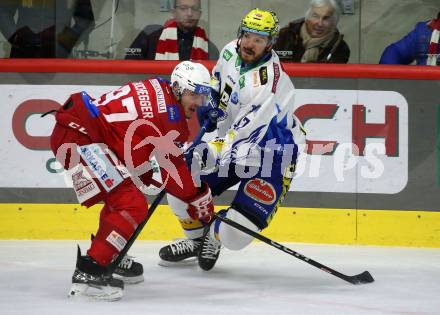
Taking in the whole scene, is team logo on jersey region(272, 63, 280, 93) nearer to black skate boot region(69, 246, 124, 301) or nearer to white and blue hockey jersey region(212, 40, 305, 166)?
white and blue hockey jersey region(212, 40, 305, 166)

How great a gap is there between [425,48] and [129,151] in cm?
253

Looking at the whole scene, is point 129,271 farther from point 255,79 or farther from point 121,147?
point 255,79

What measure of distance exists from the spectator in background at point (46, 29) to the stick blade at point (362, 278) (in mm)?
2374

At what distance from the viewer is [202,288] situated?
4.51 metres

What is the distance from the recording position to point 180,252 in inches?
199

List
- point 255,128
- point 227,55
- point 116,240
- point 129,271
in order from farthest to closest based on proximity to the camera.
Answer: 1. point 227,55
2. point 255,128
3. point 129,271
4. point 116,240

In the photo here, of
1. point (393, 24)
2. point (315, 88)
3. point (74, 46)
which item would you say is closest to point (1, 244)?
point (74, 46)

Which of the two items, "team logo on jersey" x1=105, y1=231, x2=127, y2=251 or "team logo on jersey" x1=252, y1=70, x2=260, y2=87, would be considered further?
"team logo on jersey" x1=252, y1=70, x2=260, y2=87

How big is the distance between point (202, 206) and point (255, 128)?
0.56 metres

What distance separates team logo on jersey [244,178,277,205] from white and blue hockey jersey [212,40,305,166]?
104mm

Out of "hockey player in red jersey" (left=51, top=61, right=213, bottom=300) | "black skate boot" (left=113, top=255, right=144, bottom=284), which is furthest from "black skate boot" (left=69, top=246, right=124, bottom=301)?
"black skate boot" (left=113, top=255, right=144, bottom=284)

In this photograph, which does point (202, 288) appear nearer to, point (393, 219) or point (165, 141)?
point (165, 141)

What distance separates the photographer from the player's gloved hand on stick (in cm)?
434

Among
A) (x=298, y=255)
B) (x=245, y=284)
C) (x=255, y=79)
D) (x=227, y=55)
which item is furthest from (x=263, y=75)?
(x=245, y=284)
